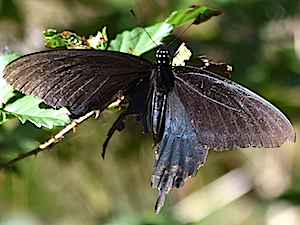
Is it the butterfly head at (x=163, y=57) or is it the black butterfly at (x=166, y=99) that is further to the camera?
the butterfly head at (x=163, y=57)

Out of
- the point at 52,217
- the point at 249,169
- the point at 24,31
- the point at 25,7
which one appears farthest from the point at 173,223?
the point at 25,7

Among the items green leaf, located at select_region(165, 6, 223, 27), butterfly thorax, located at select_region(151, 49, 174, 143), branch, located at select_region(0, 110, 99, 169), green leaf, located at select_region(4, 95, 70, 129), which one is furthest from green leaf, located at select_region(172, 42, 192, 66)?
green leaf, located at select_region(4, 95, 70, 129)

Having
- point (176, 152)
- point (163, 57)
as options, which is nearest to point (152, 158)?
point (176, 152)

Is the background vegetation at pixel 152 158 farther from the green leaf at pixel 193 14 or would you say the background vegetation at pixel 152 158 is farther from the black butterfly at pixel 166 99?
the black butterfly at pixel 166 99

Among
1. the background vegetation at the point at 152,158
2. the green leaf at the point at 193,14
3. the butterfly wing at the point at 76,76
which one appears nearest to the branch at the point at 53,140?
the butterfly wing at the point at 76,76

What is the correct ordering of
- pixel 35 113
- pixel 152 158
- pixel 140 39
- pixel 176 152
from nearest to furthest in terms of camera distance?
pixel 35 113 → pixel 176 152 → pixel 140 39 → pixel 152 158

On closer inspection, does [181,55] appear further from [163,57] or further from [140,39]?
[140,39]

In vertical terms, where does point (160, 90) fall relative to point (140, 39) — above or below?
below
